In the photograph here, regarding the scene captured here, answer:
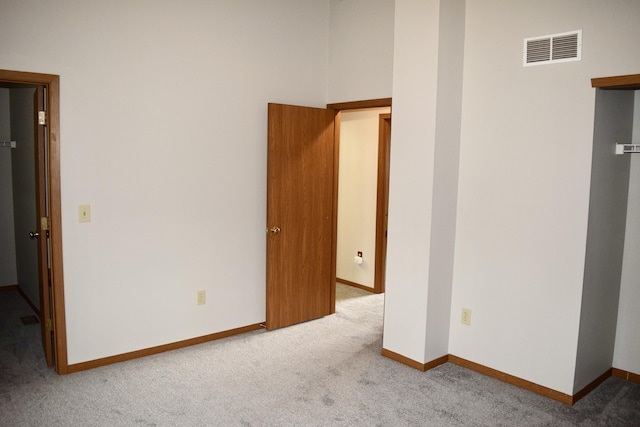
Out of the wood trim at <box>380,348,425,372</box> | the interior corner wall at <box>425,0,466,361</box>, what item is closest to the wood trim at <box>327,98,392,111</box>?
the interior corner wall at <box>425,0,466,361</box>

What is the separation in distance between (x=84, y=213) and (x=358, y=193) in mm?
3206

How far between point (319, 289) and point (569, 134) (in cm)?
249

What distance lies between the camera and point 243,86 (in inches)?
155

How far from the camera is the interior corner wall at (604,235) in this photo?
2902 millimetres

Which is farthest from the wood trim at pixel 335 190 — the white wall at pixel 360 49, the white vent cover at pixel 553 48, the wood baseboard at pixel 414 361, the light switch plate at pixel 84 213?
the light switch plate at pixel 84 213

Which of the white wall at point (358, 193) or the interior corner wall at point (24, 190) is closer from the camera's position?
the interior corner wall at point (24, 190)

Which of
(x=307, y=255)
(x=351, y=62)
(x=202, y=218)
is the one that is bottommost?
(x=307, y=255)

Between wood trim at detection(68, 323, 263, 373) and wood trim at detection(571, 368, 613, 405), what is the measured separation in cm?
243

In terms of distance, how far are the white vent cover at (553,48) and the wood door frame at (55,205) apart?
2955mm

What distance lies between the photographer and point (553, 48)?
9.71 feet

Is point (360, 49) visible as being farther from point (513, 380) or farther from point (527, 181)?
point (513, 380)

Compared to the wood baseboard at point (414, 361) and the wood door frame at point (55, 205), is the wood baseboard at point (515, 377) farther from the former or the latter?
the wood door frame at point (55, 205)

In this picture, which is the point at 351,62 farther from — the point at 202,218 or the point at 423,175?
the point at 202,218

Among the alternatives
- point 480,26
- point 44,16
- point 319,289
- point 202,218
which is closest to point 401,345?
point 319,289
